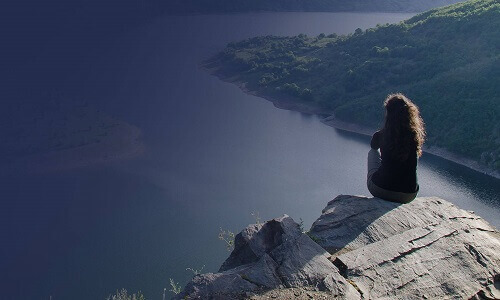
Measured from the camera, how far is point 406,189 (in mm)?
6953

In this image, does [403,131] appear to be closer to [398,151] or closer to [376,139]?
[398,151]

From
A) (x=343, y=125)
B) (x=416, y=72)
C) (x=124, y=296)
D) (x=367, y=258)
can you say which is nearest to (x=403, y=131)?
(x=367, y=258)

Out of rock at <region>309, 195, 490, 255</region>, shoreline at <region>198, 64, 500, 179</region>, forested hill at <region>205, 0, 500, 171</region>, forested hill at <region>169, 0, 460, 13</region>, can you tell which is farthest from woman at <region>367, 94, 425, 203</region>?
forested hill at <region>169, 0, 460, 13</region>

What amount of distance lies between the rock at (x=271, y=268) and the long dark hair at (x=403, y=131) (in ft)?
5.62

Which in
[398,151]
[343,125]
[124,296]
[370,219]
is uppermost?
[398,151]

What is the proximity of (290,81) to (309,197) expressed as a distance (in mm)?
41473

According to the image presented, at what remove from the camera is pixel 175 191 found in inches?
1781

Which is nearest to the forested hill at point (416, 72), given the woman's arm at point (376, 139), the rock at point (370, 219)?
the rock at point (370, 219)

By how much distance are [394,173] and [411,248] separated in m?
1.24

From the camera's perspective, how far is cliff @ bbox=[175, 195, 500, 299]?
16.9ft

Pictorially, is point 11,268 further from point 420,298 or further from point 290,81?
point 290,81

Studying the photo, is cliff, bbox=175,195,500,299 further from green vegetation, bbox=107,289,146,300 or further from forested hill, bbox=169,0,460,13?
forested hill, bbox=169,0,460,13

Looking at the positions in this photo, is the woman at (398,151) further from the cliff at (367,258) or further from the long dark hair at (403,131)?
the cliff at (367,258)

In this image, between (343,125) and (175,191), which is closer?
(175,191)
